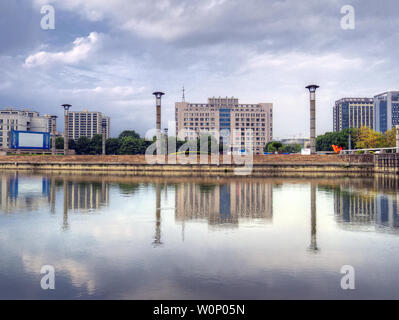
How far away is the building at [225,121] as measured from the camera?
15575 cm

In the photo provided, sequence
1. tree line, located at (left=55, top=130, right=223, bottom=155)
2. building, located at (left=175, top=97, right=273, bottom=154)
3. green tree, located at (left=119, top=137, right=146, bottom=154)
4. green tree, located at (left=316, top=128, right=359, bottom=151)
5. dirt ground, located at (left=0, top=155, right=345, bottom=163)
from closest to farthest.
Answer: dirt ground, located at (left=0, top=155, right=345, bottom=163), green tree, located at (left=316, top=128, right=359, bottom=151), green tree, located at (left=119, top=137, right=146, bottom=154), tree line, located at (left=55, top=130, right=223, bottom=155), building, located at (left=175, top=97, right=273, bottom=154)

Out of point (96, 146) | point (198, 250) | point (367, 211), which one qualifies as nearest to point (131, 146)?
point (96, 146)

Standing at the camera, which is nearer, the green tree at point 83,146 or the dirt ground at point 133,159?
the dirt ground at point 133,159

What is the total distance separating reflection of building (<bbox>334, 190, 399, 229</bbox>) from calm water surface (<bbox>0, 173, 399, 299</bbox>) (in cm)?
5

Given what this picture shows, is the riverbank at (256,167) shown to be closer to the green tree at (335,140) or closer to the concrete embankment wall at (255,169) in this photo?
the concrete embankment wall at (255,169)

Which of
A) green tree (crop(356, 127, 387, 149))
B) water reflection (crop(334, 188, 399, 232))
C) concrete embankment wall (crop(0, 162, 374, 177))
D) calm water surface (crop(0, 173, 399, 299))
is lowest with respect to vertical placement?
calm water surface (crop(0, 173, 399, 299))

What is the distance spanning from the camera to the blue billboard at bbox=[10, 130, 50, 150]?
73.8m

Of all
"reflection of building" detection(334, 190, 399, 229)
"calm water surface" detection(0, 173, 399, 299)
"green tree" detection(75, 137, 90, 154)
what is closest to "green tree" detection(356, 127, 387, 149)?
"reflection of building" detection(334, 190, 399, 229)

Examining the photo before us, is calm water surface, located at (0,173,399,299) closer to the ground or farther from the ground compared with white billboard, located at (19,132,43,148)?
closer to the ground

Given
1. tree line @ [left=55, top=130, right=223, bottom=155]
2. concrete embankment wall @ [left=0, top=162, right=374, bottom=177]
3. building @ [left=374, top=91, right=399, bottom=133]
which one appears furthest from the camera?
building @ [left=374, top=91, right=399, bottom=133]

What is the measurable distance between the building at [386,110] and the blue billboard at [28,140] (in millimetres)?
175905

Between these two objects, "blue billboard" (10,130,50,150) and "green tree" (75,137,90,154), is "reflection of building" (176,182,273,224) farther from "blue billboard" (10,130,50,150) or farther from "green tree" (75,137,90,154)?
"green tree" (75,137,90,154)

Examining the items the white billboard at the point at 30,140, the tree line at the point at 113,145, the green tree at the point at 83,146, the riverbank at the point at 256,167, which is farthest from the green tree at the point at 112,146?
the riverbank at the point at 256,167

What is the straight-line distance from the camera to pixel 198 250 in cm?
871
